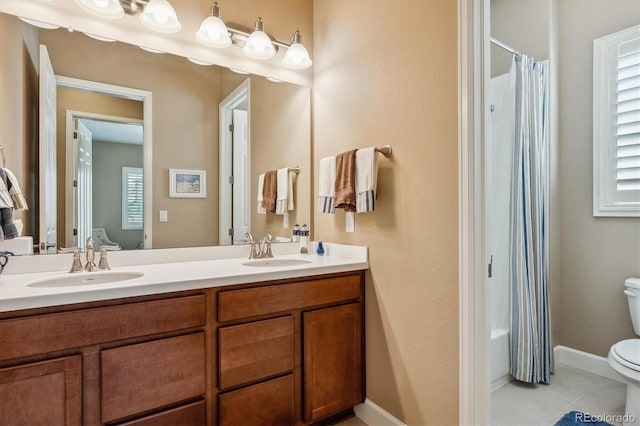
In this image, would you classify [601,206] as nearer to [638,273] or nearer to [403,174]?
[638,273]

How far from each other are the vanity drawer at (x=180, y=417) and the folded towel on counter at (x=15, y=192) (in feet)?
3.32

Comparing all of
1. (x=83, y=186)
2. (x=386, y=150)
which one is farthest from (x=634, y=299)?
(x=83, y=186)

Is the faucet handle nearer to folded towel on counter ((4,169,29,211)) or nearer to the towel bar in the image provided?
folded towel on counter ((4,169,29,211))

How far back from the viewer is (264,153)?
228cm

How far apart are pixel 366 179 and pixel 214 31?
122cm

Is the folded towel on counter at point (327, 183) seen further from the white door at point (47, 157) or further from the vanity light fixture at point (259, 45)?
the white door at point (47, 157)

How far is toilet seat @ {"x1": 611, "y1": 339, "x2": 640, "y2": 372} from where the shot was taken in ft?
5.57

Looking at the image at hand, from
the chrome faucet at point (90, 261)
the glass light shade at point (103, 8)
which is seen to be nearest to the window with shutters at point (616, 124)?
the glass light shade at point (103, 8)

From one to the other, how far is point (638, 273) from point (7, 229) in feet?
11.1

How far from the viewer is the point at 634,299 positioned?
6.75 ft

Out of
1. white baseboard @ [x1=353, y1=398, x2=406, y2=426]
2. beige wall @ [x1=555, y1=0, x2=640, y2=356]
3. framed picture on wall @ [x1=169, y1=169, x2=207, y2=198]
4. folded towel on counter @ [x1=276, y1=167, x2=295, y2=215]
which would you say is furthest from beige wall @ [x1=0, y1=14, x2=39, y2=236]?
beige wall @ [x1=555, y1=0, x2=640, y2=356]

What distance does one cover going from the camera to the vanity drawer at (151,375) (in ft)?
4.03

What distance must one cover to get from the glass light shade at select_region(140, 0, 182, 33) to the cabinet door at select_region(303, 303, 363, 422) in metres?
1.67

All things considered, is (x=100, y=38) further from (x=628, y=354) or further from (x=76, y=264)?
(x=628, y=354)
